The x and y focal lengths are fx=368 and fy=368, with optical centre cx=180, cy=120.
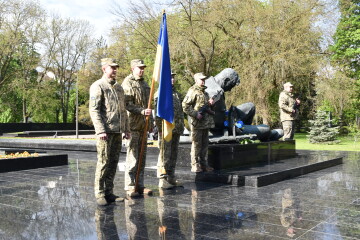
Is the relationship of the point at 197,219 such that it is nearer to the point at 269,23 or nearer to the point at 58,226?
the point at 58,226

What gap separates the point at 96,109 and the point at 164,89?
126 cm

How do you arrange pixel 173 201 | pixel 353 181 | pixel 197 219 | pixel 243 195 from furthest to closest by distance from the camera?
pixel 353 181
pixel 243 195
pixel 173 201
pixel 197 219

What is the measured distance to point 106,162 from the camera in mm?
4992

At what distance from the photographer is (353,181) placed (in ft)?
23.9

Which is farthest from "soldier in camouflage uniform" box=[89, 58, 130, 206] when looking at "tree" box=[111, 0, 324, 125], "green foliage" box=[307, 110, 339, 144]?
"green foliage" box=[307, 110, 339, 144]

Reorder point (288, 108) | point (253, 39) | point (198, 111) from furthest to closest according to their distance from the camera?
point (253, 39) → point (288, 108) → point (198, 111)

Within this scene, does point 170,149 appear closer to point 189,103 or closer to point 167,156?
point 167,156

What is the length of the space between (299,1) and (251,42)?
4.06 meters

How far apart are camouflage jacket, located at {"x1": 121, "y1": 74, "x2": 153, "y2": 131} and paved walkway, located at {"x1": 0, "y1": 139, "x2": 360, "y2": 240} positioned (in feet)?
3.72

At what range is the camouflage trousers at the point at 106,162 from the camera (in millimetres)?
4977

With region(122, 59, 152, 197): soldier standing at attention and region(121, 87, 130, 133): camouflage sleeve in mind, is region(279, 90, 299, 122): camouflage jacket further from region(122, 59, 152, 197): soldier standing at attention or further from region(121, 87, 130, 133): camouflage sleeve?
region(121, 87, 130, 133): camouflage sleeve

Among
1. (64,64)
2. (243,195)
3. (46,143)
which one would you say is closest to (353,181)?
(243,195)

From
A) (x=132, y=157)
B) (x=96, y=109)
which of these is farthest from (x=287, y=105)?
(x=96, y=109)

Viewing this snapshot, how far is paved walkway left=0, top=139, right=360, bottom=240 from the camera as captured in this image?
3818 mm
